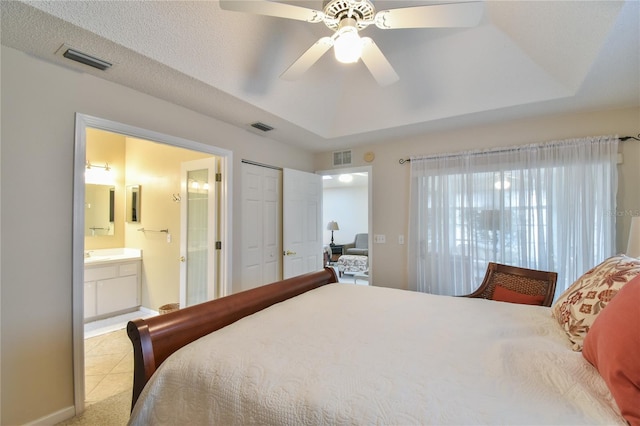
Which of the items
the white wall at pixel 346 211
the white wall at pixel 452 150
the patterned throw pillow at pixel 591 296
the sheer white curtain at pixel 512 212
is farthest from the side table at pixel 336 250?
the patterned throw pillow at pixel 591 296

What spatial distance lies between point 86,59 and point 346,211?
7600 mm

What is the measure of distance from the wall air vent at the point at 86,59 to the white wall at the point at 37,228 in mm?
167

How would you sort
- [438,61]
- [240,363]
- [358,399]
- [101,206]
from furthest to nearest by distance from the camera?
[101,206], [438,61], [240,363], [358,399]

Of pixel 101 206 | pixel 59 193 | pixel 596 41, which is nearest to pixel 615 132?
pixel 596 41

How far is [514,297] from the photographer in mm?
2217

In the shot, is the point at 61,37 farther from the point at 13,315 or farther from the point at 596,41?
the point at 596,41

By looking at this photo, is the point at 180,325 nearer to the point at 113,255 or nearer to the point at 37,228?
the point at 37,228

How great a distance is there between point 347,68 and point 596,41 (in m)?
1.85

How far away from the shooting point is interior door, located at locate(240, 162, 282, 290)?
3.16 meters

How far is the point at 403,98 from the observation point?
9.41ft

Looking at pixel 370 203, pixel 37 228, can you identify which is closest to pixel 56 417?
pixel 37 228

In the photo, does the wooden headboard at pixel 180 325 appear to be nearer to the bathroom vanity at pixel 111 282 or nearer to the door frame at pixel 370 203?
the door frame at pixel 370 203

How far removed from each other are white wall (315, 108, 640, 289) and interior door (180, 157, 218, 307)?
1.76 meters

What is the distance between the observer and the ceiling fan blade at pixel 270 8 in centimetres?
137
